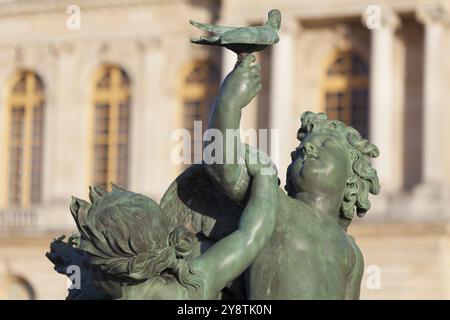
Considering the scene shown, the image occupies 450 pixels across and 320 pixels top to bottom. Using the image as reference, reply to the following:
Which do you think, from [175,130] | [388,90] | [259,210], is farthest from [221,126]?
[175,130]

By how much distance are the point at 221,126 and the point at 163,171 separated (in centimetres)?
3130

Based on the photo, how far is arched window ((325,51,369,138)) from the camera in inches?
1329

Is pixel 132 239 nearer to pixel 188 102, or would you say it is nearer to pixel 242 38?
pixel 242 38

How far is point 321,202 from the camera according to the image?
4.32 metres

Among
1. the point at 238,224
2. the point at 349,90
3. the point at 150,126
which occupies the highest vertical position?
the point at 349,90

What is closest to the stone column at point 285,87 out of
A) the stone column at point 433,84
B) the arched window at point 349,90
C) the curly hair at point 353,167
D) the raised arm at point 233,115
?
the arched window at point 349,90

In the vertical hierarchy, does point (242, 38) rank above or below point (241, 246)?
above

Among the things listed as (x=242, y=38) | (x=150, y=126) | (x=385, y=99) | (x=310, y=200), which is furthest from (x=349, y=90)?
(x=242, y=38)

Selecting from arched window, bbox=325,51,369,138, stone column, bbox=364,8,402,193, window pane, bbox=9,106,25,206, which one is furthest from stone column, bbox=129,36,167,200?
stone column, bbox=364,8,402,193

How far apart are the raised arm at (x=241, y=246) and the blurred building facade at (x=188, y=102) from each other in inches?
1036

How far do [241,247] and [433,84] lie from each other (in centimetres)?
2848

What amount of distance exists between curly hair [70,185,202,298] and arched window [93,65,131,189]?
105 ft

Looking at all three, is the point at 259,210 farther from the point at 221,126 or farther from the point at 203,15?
the point at 203,15

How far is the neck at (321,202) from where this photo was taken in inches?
170
